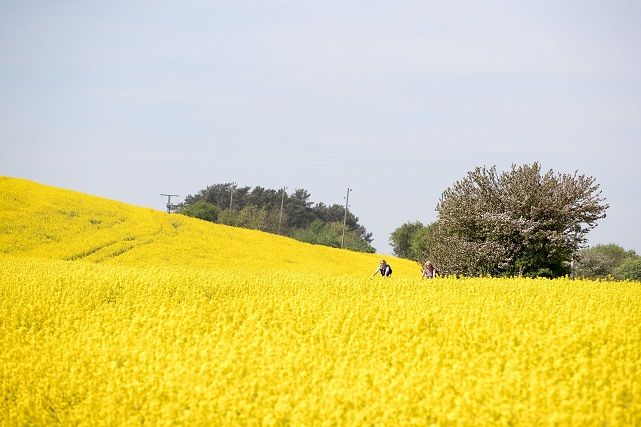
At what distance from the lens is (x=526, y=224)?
101 ft

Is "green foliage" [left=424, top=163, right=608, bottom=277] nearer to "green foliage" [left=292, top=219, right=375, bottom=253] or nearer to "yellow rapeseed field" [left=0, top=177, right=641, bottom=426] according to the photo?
"yellow rapeseed field" [left=0, top=177, right=641, bottom=426]

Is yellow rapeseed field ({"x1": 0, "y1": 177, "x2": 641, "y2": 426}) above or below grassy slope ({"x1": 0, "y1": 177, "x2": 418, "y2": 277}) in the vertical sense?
below

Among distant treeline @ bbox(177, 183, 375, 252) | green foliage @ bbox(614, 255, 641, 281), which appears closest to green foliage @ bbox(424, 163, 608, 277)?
green foliage @ bbox(614, 255, 641, 281)

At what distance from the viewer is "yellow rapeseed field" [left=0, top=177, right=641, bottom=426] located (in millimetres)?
7471

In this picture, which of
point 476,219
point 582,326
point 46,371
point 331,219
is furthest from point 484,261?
point 331,219

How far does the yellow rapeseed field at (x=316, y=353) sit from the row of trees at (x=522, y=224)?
10.9 metres

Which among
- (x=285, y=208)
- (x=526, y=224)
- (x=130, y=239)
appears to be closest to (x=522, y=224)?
(x=526, y=224)

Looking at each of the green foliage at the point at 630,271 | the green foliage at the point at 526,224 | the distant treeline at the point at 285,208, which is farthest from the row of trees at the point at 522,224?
the distant treeline at the point at 285,208

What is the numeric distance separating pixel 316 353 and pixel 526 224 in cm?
2299

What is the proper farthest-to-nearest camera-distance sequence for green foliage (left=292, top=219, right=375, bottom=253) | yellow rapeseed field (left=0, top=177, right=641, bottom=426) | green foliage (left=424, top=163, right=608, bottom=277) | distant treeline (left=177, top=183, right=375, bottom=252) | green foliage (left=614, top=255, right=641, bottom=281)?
distant treeline (left=177, top=183, right=375, bottom=252) < green foliage (left=292, top=219, right=375, bottom=253) < green foliage (left=614, top=255, right=641, bottom=281) < green foliage (left=424, top=163, right=608, bottom=277) < yellow rapeseed field (left=0, top=177, right=641, bottom=426)

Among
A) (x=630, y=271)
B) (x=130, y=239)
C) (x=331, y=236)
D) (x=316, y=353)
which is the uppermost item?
(x=331, y=236)

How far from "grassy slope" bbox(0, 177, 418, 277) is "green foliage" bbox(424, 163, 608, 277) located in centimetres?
838

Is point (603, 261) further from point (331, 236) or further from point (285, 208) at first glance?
point (285, 208)

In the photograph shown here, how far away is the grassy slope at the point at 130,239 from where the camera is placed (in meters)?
35.6
